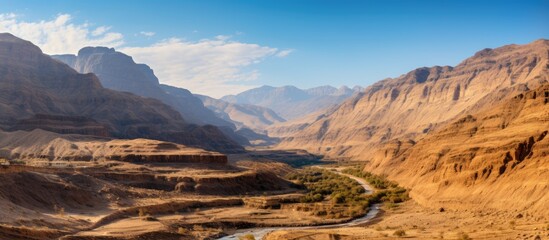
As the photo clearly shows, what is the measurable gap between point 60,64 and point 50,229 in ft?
556

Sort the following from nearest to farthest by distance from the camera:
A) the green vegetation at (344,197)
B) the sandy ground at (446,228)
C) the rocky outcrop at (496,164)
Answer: the sandy ground at (446,228) → the rocky outcrop at (496,164) → the green vegetation at (344,197)

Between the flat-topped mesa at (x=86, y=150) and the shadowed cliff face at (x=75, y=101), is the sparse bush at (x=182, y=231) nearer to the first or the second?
the flat-topped mesa at (x=86, y=150)

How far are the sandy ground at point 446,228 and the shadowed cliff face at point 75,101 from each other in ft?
341

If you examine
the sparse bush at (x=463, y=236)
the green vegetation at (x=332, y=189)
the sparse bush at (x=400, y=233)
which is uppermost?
the sparse bush at (x=463, y=236)

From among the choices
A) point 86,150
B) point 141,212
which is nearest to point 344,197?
point 141,212

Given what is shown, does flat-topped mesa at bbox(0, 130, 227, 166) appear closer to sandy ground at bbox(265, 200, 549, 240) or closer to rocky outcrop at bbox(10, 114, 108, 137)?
rocky outcrop at bbox(10, 114, 108, 137)

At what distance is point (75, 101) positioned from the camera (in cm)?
16825

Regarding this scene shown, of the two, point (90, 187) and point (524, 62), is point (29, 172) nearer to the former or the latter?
point (90, 187)

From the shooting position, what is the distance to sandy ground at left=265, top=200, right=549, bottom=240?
36281 mm

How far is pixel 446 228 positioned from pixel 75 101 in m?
144

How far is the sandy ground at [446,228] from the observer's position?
119 feet

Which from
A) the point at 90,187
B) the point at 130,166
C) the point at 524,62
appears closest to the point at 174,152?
the point at 130,166

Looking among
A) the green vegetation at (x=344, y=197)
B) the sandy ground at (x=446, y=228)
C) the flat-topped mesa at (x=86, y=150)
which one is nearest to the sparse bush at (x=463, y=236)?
the sandy ground at (x=446, y=228)

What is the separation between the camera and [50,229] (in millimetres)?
39719
